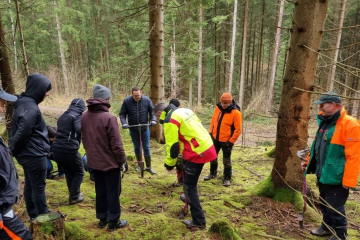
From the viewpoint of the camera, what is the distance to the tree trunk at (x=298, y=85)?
3357 mm

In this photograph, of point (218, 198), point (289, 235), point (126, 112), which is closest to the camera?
point (289, 235)

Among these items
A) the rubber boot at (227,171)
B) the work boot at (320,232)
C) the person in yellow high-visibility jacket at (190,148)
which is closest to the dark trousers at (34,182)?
the person in yellow high-visibility jacket at (190,148)

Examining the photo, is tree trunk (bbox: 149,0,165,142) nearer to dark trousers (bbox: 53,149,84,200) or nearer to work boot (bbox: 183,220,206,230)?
dark trousers (bbox: 53,149,84,200)

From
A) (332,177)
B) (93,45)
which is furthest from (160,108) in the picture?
(93,45)

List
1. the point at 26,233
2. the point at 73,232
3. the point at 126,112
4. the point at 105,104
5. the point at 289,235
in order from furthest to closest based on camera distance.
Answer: the point at 126,112 < the point at 289,235 < the point at 105,104 < the point at 73,232 < the point at 26,233

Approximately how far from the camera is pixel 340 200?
2975mm

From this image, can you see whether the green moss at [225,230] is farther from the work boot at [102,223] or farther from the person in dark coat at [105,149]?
the work boot at [102,223]

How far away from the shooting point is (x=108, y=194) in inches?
123

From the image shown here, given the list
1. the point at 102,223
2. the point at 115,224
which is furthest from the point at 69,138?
the point at 115,224

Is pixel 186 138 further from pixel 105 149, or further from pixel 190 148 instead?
pixel 105 149

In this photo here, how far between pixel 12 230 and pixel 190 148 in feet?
6.92

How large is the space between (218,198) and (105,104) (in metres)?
2.67

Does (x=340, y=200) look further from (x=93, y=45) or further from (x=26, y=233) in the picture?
(x=93, y=45)

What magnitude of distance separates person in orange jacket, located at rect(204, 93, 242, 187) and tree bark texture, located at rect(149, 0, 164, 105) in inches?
124
